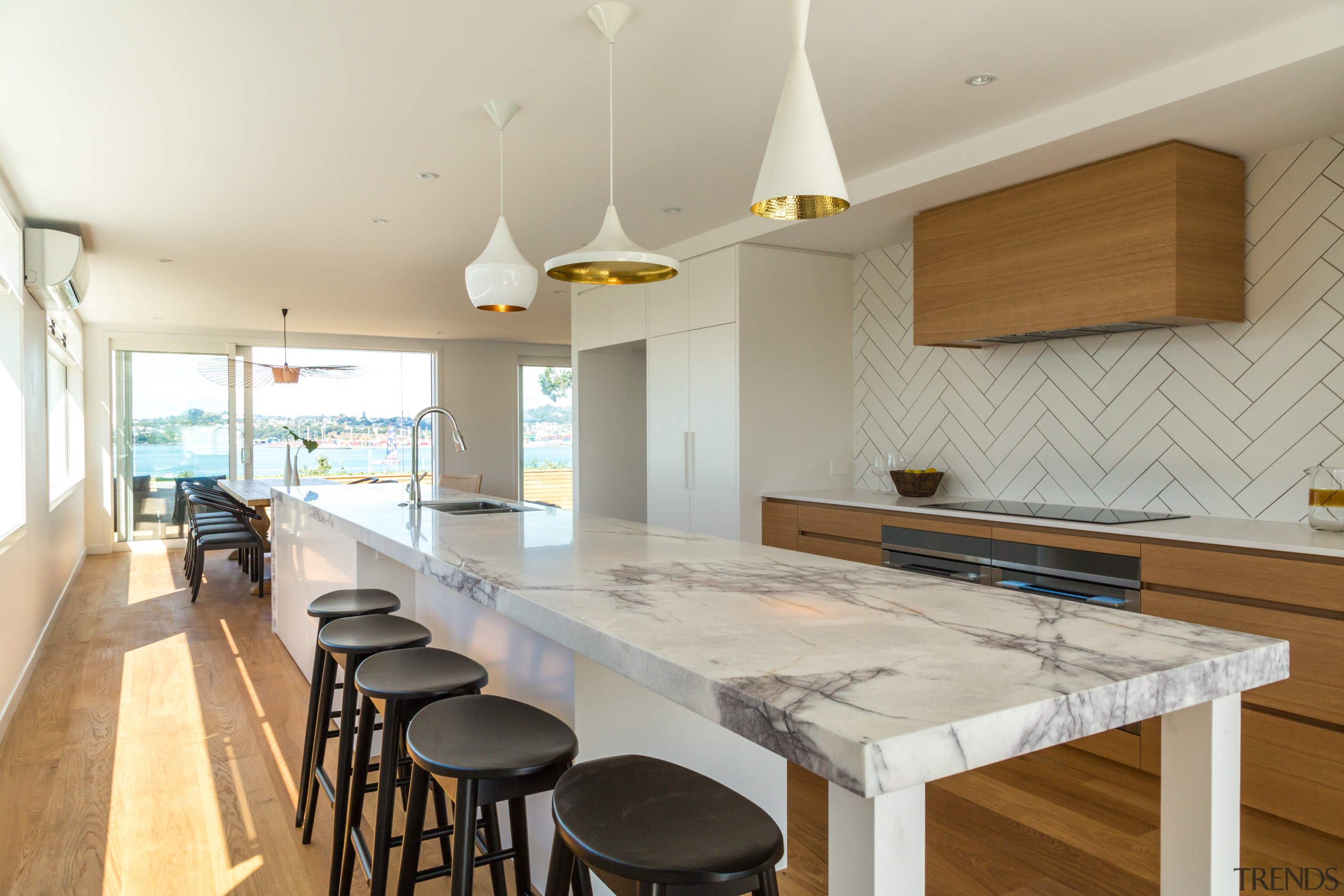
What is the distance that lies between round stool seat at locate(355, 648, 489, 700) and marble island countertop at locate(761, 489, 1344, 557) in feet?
7.29

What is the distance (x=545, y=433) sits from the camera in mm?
10695

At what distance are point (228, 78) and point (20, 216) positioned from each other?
2.34m

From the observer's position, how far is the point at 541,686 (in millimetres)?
1915

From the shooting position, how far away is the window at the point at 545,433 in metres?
10.5

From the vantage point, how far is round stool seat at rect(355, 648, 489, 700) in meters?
1.73

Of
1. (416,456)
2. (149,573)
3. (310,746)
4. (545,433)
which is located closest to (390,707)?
(310,746)

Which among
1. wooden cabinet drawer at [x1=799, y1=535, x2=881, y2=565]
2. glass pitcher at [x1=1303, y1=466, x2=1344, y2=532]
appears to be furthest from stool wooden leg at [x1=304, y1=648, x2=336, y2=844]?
glass pitcher at [x1=1303, y1=466, x2=1344, y2=532]

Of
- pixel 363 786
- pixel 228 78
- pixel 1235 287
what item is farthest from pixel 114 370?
pixel 1235 287

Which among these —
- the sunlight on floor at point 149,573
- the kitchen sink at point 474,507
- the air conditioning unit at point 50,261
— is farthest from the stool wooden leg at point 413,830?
the sunlight on floor at point 149,573

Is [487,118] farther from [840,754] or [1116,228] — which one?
[840,754]

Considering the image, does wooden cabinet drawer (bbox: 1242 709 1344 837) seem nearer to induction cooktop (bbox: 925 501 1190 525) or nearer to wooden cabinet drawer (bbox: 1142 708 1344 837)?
wooden cabinet drawer (bbox: 1142 708 1344 837)

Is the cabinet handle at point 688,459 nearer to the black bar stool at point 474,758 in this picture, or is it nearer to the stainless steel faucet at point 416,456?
the stainless steel faucet at point 416,456

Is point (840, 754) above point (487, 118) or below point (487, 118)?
below

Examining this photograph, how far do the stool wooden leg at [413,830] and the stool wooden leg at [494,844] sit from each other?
180 mm
